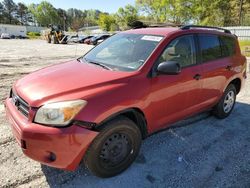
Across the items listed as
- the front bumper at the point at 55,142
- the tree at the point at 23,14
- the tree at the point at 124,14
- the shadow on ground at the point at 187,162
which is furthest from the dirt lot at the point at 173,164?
the tree at the point at 23,14

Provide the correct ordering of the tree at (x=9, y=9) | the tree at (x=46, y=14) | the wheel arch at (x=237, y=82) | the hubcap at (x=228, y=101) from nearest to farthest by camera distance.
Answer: the hubcap at (x=228, y=101)
the wheel arch at (x=237, y=82)
the tree at (x=9, y=9)
the tree at (x=46, y=14)

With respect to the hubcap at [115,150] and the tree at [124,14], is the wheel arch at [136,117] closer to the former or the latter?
the hubcap at [115,150]

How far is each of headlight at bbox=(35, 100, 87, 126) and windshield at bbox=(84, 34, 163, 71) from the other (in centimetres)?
98

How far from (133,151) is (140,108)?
1.92ft

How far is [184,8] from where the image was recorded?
57.2 m

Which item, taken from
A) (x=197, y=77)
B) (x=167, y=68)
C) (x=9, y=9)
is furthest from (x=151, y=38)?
(x=9, y=9)

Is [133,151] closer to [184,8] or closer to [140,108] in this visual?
[140,108]

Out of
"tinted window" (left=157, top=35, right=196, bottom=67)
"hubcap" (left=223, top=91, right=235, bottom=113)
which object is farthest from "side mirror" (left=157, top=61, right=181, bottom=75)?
"hubcap" (left=223, top=91, right=235, bottom=113)

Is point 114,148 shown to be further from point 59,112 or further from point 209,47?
point 209,47

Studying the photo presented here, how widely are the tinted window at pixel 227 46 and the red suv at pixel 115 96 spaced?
268mm

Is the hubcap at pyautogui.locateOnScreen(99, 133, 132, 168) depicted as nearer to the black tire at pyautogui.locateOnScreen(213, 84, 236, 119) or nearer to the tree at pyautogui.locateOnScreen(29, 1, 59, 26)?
the black tire at pyautogui.locateOnScreen(213, 84, 236, 119)

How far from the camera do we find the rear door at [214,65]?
171 inches

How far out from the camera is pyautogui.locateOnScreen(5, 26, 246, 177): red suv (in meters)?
2.68

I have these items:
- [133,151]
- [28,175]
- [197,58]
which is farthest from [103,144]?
[197,58]
